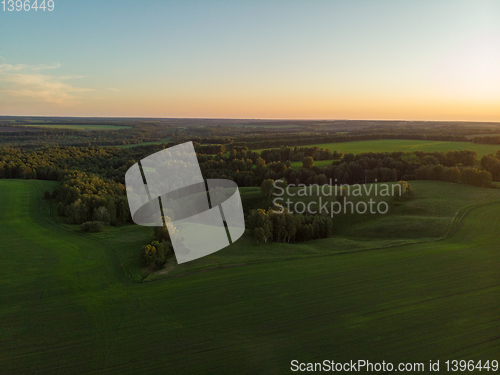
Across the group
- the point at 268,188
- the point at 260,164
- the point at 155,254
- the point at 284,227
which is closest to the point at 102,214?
the point at 155,254

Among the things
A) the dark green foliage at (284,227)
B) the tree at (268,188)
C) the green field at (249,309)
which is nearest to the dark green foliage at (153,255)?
the green field at (249,309)

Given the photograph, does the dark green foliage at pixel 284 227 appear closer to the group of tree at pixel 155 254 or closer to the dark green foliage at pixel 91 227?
the group of tree at pixel 155 254

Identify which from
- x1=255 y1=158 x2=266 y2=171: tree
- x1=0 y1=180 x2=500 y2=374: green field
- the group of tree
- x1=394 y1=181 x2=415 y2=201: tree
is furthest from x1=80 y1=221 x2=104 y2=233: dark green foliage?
x1=255 y1=158 x2=266 y2=171: tree

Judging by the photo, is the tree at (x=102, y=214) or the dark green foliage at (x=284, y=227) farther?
the tree at (x=102, y=214)

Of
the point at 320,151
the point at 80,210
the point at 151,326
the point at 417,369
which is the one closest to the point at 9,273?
the point at 151,326

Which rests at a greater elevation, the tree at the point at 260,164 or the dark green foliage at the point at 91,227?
the tree at the point at 260,164

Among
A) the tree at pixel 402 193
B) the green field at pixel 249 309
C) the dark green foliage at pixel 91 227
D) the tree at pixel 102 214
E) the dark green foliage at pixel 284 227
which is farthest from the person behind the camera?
the tree at pixel 402 193

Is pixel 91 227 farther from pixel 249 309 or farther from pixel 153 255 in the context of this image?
pixel 249 309

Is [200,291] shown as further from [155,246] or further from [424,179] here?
[424,179]
